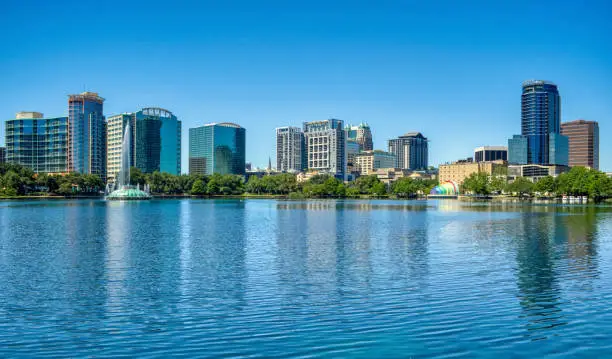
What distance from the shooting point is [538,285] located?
27.8m

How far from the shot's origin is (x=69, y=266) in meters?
33.5

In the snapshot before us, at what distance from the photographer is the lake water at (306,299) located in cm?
1784

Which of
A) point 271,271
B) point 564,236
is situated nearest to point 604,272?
point 271,271

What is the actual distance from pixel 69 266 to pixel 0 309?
37.1 feet

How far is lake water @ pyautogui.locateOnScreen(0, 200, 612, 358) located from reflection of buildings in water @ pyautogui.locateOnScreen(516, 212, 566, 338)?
106 millimetres

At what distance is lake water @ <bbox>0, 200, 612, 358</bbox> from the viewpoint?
17.8 m

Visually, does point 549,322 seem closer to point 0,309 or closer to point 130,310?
point 130,310

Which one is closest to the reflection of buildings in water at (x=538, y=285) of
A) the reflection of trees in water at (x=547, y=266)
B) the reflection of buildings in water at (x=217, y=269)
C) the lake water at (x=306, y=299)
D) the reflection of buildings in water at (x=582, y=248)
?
the reflection of trees in water at (x=547, y=266)

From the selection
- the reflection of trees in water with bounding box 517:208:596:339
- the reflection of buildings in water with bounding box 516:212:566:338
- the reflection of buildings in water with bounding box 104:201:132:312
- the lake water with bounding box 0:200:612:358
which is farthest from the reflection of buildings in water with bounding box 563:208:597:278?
the reflection of buildings in water with bounding box 104:201:132:312

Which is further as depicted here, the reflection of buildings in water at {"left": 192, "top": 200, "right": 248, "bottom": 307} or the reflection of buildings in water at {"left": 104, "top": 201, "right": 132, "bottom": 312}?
the reflection of buildings in water at {"left": 192, "top": 200, "right": 248, "bottom": 307}

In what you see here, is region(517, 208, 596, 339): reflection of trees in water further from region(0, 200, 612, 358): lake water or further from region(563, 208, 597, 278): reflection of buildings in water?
region(0, 200, 612, 358): lake water

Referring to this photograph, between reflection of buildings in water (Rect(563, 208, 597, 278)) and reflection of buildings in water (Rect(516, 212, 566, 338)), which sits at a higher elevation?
reflection of buildings in water (Rect(563, 208, 597, 278))

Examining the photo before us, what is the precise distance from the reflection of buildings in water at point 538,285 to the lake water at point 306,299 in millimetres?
106

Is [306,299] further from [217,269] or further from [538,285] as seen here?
[538,285]
